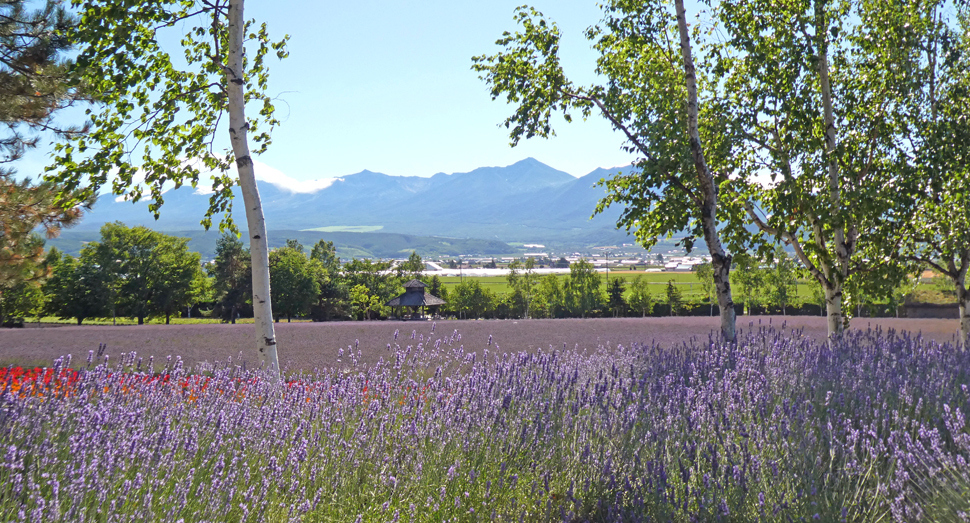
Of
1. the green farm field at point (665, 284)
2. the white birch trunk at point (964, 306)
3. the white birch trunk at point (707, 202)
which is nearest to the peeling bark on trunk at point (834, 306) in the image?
the white birch trunk at point (964, 306)

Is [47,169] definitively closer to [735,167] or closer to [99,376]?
[99,376]

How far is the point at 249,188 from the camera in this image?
18.3ft

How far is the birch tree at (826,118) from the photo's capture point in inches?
329

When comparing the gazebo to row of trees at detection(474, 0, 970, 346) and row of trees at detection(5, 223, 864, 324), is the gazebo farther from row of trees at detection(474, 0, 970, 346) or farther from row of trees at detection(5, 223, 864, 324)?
row of trees at detection(474, 0, 970, 346)

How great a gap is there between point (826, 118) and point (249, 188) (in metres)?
8.23

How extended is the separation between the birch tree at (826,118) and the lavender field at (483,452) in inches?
168

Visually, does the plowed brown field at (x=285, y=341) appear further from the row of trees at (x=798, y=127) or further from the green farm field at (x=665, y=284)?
the green farm field at (x=665, y=284)

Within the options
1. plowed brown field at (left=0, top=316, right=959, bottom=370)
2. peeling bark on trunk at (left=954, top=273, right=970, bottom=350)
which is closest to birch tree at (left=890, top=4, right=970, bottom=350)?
peeling bark on trunk at (left=954, top=273, right=970, bottom=350)

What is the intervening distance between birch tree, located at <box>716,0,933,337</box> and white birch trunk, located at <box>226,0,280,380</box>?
252 inches

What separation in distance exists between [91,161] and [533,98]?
18.2 feet

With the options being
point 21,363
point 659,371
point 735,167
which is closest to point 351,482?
point 659,371

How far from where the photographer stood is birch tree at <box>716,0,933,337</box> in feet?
27.4

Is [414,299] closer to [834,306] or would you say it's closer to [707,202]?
[834,306]

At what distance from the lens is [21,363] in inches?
298
